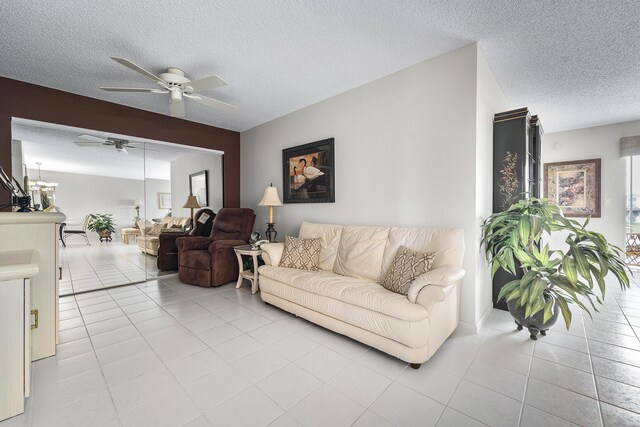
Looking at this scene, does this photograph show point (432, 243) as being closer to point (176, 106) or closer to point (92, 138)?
point (176, 106)

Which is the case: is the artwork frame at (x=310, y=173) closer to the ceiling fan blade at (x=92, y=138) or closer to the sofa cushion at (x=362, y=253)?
the sofa cushion at (x=362, y=253)

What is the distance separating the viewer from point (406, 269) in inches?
86.5

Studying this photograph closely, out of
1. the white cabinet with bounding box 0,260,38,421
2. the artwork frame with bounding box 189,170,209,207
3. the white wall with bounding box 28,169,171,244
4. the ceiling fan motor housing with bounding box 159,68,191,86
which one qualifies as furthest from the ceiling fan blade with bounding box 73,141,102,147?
the white cabinet with bounding box 0,260,38,421

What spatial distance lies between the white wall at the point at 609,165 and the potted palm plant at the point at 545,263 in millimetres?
3424

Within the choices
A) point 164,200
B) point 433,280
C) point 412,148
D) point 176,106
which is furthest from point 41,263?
point 412,148

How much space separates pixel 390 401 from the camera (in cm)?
154

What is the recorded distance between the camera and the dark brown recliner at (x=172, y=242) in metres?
4.59

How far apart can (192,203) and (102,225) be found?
1.38 meters

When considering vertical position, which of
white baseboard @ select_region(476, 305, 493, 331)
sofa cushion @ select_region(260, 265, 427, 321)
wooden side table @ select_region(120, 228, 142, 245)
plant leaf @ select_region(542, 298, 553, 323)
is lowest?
white baseboard @ select_region(476, 305, 493, 331)

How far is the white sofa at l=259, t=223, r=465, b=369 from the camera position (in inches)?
72.9

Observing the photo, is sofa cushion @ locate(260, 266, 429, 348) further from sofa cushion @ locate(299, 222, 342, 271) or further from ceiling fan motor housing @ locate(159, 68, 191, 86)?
ceiling fan motor housing @ locate(159, 68, 191, 86)

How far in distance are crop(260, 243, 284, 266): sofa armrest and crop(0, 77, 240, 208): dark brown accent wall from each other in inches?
89.3

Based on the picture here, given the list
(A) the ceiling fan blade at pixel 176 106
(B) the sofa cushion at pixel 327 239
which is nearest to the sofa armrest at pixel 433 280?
(B) the sofa cushion at pixel 327 239

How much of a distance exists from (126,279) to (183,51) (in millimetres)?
3527
